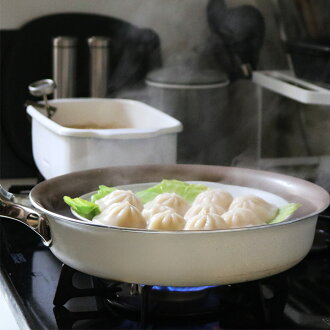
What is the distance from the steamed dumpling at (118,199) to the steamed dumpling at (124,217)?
39 millimetres

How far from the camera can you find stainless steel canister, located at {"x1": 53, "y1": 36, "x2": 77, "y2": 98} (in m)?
1.71

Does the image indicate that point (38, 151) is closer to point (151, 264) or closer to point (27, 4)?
point (27, 4)

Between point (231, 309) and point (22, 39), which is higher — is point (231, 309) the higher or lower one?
the lower one

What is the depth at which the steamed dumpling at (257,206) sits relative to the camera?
933 mm

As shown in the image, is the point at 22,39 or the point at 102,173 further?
the point at 22,39

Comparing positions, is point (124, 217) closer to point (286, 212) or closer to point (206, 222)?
point (206, 222)

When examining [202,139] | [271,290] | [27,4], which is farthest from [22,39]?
[271,290]

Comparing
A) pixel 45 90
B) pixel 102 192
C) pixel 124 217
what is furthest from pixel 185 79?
pixel 124 217

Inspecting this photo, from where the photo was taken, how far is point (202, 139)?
1846 millimetres

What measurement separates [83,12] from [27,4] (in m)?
0.15

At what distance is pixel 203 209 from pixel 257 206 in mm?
85

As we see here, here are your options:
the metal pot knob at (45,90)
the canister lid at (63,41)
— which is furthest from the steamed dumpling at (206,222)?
the canister lid at (63,41)

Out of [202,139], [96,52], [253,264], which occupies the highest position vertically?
Answer: [96,52]

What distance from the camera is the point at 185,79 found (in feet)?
5.52
